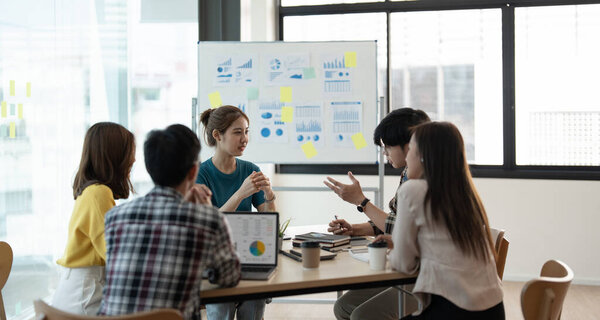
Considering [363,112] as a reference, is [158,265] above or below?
below

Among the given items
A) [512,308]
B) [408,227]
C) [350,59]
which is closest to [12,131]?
[408,227]

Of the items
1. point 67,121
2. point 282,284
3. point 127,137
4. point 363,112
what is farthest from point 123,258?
point 363,112

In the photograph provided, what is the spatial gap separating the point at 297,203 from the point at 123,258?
3.50 meters

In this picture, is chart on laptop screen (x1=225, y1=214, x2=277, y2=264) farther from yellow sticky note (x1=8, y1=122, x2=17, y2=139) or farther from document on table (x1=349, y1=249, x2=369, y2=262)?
yellow sticky note (x1=8, y1=122, x2=17, y2=139)

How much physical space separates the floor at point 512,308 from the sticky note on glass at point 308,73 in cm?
158

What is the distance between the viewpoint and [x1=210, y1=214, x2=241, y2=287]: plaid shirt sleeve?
1562mm

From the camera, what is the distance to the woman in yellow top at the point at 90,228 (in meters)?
1.89

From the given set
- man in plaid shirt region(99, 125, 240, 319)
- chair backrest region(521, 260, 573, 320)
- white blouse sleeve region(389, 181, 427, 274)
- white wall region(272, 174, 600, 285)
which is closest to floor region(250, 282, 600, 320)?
white wall region(272, 174, 600, 285)

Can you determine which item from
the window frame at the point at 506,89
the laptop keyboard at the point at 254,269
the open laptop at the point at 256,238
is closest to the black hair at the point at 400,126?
the open laptop at the point at 256,238

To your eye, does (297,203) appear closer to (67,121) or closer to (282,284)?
(67,121)

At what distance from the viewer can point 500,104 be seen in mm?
4715

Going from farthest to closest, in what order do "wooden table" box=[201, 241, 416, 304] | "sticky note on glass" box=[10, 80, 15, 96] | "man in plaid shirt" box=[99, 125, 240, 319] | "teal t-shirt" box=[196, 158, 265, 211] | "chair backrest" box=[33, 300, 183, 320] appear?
"teal t-shirt" box=[196, 158, 265, 211]
"sticky note on glass" box=[10, 80, 15, 96]
"wooden table" box=[201, 241, 416, 304]
"man in plaid shirt" box=[99, 125, 240, 319]
"chair backrest" box=[33, 300, 183, 320]

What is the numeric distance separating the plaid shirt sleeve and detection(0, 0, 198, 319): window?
1.46 metres

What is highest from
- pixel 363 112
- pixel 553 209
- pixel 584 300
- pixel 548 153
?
pixel 363 112
